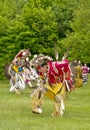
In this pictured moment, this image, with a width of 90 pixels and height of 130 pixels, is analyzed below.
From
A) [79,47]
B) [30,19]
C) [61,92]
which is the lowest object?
[79,47]

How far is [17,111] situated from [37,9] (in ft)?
89.0

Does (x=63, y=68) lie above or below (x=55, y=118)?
above

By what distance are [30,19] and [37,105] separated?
26486 millimetres

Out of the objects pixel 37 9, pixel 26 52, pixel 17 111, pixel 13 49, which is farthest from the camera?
pixel 37 9

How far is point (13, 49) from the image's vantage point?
129 feet

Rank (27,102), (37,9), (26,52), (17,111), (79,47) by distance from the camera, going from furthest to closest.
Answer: (79,47) < (37,9) < (26,52) < (27,102) < (17,111)

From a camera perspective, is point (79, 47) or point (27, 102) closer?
point (27, 102)

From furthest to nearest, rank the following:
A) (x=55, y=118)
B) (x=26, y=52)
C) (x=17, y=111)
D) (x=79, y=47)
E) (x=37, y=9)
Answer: (x=79, y=47) → (x=37, y=9) → (x=26, y=52) → (x=17, y=111) → (x=55, y=118)

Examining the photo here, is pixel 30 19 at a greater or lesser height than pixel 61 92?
lesser

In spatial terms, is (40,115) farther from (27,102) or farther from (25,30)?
(25,30)

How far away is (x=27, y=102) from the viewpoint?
19094 millimetres

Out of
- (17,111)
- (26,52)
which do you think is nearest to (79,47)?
(26,52)

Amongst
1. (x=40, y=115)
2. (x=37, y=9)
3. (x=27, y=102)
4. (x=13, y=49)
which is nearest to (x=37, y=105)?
(x=40, y=115)

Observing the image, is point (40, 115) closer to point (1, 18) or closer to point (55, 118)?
point (55, 118)
